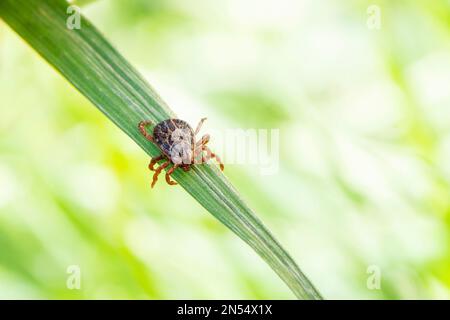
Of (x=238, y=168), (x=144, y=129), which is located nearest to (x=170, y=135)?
(x=144, y=129)

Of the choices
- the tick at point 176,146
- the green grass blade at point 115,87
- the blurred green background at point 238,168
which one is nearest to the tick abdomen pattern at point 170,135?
the tick at point 176,146

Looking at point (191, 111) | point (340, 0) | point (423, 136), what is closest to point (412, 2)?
point (340, 0)

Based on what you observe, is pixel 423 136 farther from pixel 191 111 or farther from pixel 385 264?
pixel 191 111

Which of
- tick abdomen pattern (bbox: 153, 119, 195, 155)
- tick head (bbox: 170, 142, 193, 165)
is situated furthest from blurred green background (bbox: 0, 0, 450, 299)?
tick head (bbox: 170, 142, 193, 165)

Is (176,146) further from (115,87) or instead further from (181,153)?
(115,87)
